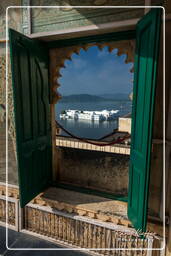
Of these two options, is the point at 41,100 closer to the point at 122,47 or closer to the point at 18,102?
the point at 18,102

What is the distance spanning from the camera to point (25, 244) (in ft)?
7.70

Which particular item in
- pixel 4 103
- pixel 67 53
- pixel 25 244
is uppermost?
pixel 67 53

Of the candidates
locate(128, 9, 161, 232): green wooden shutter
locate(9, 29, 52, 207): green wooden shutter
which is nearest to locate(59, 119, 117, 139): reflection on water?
locate(9, 29, 52, 207): green wooden shutter

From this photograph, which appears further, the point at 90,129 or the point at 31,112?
the point at 90,129

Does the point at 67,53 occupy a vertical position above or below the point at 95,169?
above

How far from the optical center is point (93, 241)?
225 cm

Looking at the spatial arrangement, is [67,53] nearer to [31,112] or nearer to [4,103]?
[31,112]

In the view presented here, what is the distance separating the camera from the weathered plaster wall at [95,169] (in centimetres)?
275

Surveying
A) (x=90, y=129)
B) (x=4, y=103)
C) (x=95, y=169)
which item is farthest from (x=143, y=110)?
(x=90, y=129)

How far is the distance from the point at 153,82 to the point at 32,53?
146 centimetres

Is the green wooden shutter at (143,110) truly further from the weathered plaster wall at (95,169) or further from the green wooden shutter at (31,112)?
the green wooden shutter at (31,112)

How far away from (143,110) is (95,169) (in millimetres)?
1625

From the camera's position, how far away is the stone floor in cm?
221

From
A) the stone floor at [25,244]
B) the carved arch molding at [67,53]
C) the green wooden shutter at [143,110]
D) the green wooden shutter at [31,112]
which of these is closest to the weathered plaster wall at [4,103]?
the green wooden shutter at [31,112]
